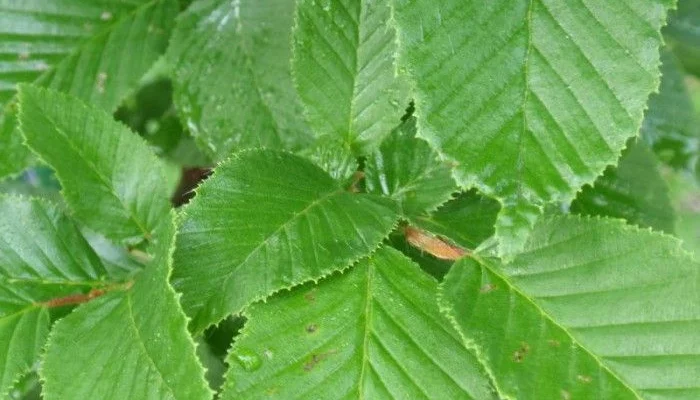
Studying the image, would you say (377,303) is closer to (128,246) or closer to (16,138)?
(128,246)

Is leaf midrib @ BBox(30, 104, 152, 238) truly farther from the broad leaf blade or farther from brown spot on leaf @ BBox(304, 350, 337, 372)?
brown spot on leaf @ BBox(304, 350, 337, 372)

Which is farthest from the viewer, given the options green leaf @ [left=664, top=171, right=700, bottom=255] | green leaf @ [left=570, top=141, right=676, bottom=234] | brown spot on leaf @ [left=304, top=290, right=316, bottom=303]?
green leaf @ [left=664, top=171, right=700, bottom=255]

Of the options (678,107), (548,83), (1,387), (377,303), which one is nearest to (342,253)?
(377,303)

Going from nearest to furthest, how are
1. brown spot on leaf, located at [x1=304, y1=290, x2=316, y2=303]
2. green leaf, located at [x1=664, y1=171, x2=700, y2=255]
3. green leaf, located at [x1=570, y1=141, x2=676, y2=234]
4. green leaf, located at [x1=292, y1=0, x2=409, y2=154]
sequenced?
brown spot on leaf, located at [x1=304, y1=290, x2=316, y2=303], green leaf, located at [x1=292, y1=0, x2=409, y2=154], green leaf, located at [x1=570, y1=141, x2=676, y2=234], green leaf, located at [x1=664, y1=171, x2=700, y2=255]

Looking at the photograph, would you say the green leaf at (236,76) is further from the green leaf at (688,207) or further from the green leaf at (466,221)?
the green leaf at (688,207)

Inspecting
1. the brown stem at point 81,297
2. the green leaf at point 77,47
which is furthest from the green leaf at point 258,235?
the green leaf at point 77,47

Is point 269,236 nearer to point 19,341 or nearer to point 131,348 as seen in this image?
point 131,348

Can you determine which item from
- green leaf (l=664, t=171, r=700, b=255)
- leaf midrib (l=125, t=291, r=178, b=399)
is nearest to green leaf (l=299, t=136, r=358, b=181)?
leaf midrib (l=125, t=291, r=178, b=399)

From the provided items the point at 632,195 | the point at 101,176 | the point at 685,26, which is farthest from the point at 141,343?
the point at 685,26

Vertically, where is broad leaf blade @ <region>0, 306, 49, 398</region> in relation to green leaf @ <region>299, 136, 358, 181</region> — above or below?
below

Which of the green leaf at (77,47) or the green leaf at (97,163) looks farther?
the green leaf at (77,47)
